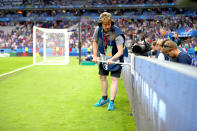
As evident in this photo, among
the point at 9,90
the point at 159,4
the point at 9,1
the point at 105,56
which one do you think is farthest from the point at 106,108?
the point at 9,1

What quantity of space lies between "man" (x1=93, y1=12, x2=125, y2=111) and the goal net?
44.6ft

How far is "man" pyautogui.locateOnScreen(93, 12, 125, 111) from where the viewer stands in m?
4.83

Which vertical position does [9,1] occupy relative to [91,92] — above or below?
above

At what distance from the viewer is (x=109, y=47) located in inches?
199

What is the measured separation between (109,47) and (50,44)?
14337 mm

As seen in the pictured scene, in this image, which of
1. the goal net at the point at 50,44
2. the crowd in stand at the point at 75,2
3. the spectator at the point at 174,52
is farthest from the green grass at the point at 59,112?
the crowd in stand at the point at 75,2

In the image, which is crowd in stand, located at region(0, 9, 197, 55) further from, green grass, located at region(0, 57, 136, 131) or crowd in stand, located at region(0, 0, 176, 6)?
green grass, located at region(0, 57, 136, 131)

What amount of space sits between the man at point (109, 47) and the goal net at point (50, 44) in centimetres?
1361

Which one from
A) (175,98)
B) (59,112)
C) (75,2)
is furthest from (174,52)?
(75,2)

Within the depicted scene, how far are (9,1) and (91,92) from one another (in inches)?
1895

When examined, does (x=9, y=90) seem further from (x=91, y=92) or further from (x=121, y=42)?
(x=121, y=42)

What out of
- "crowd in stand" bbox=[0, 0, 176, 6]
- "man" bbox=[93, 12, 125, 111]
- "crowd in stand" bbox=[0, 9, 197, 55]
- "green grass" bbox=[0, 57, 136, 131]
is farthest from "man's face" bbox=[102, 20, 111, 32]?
"crowd in stand" bbox=[0, 0, 176, 6]

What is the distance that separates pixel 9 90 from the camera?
708cm

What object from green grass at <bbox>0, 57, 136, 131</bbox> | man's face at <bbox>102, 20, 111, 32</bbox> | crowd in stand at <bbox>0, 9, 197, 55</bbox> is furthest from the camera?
crowd in stand at <bbox>0, 9, 197, 55</bbox>
